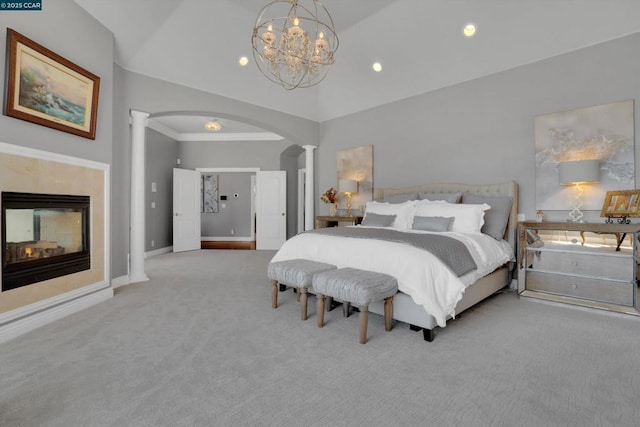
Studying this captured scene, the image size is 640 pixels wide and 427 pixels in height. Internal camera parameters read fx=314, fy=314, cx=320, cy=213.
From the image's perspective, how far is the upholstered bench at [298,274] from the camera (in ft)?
8.91

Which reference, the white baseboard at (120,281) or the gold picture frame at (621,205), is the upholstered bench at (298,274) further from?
the gold picture frame at (621,205)

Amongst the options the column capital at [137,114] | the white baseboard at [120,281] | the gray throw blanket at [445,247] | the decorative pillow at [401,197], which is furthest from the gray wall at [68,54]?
the decorative pillow at [401,197]

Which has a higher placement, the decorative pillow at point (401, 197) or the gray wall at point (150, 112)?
the gray wall at point (150, 112)

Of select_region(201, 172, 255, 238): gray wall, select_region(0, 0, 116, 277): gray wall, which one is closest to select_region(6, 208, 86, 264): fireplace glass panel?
select_region(0, 0, 116, 277): gray wall

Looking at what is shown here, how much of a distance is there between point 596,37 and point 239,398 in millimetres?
4756

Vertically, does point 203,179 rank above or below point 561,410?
above

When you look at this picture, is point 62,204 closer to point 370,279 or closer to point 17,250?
point 17,250

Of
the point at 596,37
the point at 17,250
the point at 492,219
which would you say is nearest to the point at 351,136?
the point at 492,219

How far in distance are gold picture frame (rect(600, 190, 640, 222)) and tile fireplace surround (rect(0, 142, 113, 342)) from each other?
5.28 metres

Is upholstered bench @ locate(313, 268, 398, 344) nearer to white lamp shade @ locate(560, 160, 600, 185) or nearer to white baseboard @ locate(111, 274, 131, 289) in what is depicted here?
white lamp shade @ locate(560, 160, 600, 185)

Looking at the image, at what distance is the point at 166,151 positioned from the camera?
24.4 feet

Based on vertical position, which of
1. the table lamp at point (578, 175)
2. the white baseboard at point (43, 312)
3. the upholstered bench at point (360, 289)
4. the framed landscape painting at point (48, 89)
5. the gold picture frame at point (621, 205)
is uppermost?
the framed landscape painting at point (48, 89)

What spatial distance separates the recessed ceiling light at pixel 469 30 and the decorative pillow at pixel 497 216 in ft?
6.70

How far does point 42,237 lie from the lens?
279 centimetres
